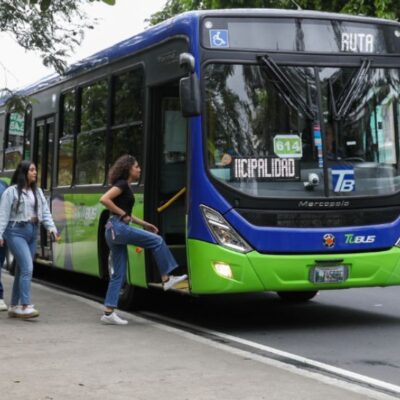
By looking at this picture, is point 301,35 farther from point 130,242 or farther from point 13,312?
point 13,312

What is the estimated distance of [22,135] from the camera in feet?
52.9

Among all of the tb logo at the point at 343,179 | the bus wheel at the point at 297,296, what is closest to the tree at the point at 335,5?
the bus wheel at the point at 297,296

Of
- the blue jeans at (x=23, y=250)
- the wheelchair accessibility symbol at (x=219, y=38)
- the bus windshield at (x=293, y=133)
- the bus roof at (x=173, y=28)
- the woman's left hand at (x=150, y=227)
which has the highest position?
the bus roof at (x=173, y=28)

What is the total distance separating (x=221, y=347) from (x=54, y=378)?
1.90 m

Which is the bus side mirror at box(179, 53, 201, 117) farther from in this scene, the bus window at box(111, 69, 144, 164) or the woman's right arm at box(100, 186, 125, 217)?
the bus window at box(111, 69, 144, 164)

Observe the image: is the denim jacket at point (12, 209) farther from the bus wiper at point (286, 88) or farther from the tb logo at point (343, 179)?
the tb logo at point (343, 179)

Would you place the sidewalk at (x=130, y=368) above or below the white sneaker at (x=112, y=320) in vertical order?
below

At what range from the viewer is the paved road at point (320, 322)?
26.8ft

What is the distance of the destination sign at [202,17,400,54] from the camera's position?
373 inches

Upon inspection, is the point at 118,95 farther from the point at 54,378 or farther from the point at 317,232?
the point at 54,378

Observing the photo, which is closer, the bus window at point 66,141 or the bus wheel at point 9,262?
the bus window at point 66,141

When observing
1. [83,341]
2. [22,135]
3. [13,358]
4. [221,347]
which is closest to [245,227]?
[221,347]

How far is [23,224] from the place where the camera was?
10.2m

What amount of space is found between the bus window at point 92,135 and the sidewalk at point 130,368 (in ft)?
9.42
